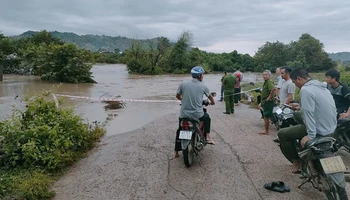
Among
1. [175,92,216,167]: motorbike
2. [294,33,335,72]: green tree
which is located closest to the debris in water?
[175,92,216,167]: motorbike

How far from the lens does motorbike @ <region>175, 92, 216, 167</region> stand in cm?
511

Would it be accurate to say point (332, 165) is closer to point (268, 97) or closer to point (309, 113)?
point (309, 113)

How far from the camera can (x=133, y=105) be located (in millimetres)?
13992

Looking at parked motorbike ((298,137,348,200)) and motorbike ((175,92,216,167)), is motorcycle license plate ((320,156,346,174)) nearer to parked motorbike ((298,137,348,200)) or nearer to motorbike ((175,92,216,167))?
parked motorbike ((298,137,348,200))

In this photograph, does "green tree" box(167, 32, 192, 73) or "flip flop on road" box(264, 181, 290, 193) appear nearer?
"flip flop on road" box(264, 181, 290, 193)

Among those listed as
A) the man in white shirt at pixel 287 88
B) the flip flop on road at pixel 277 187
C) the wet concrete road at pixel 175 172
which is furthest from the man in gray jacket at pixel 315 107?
the man in white shirt at pixel 287 88

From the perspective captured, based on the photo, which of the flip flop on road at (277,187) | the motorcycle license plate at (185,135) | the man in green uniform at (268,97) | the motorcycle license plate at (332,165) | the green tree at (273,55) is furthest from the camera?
the green tree at (273,55)

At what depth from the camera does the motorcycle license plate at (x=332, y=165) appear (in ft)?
11.9

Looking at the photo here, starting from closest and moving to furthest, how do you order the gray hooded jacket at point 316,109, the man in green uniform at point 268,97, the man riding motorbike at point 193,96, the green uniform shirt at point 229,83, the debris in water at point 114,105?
the gray hooded jacket at point 316,109 → the man riding motorbike at point 193,96 → the man in green uniform at point 268,97 → the green uniform shirt at point 229,83 → the debris in water at point 114,105

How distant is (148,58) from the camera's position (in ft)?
157

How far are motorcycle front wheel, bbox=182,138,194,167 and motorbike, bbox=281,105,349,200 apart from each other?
186 centimetres

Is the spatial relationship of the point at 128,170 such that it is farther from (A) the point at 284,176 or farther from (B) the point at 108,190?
(A) the point at 284,176

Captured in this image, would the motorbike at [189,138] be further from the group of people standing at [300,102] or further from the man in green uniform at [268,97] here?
the man in green uniform at [268,97]

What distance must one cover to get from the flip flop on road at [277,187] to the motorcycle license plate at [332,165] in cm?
85
